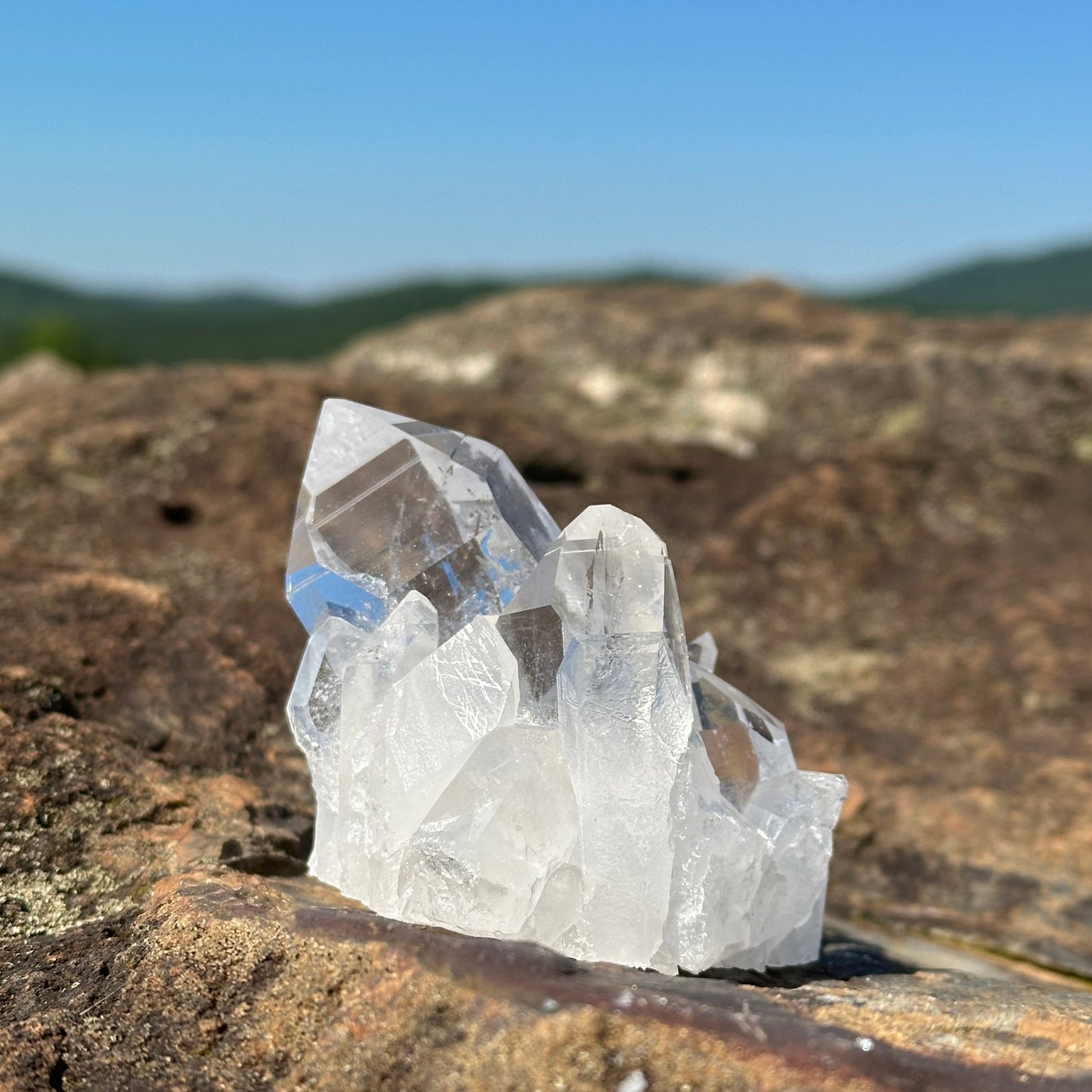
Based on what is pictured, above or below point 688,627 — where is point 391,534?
above

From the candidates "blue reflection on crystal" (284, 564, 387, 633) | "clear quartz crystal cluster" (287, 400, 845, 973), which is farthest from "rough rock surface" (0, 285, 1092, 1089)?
"blue reflection on crystal" (284, 564, 387, 633)

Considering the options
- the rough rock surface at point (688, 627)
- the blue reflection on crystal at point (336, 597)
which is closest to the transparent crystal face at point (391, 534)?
the blue reflection on crystal at point (336, 597)

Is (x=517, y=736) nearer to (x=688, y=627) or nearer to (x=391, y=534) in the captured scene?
(x=391, y=534)

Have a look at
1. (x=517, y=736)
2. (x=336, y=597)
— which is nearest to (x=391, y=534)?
(x=336, y=597)

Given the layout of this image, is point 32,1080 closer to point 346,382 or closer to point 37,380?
point 346,382

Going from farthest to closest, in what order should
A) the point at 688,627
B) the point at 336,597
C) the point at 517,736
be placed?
the point at 688,627 → the point at 336,597 → the point at 517,736

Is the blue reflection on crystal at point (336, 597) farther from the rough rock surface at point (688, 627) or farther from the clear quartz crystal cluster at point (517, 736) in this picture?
the rough rock surface at point (688, 627)
